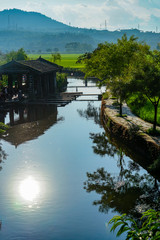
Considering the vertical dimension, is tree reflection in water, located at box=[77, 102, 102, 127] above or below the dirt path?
below

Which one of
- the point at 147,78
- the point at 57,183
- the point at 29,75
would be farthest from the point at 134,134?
the point at 29,75

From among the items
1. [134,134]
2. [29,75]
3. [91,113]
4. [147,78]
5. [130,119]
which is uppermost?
[147,78]

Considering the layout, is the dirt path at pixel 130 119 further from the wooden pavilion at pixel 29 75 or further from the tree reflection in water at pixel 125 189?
the wooden pavilion at pixel 29 75

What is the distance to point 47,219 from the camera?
1286 centimetres

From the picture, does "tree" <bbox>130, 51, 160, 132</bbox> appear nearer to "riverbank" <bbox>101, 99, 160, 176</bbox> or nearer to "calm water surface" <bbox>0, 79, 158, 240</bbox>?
"riverbank" <bbox>101, 99, 160, 176</bbox>

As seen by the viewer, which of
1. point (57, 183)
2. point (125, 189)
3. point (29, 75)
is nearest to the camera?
point (125, 189)

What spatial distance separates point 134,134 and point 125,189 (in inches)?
254

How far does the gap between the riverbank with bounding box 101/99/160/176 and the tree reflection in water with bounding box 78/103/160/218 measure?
1.07 meters

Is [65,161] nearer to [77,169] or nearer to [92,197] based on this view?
[77,169]

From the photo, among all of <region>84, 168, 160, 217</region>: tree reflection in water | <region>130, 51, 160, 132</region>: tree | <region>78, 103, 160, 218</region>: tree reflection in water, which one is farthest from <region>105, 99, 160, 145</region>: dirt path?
<region>84, 168, 160, 217</region>: tree reflection in water

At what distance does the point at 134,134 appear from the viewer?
21.5 meters

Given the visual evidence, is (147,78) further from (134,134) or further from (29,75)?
(29,75)

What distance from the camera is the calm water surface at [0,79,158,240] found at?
1233 cm

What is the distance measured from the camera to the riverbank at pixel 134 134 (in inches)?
752
